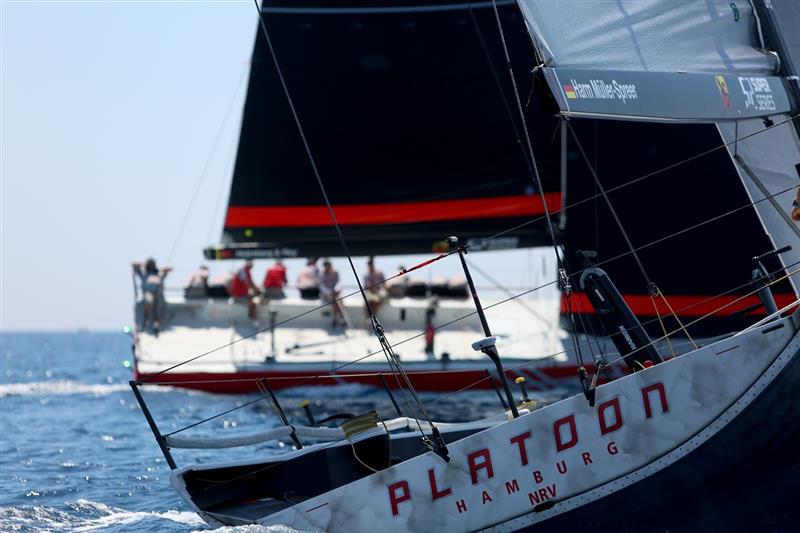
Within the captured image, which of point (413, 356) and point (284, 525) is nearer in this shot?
point (284, 525)

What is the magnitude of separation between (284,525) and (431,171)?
10.6 m

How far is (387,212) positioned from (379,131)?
1157mm

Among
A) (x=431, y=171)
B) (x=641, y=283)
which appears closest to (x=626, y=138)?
(x=641, y=283)

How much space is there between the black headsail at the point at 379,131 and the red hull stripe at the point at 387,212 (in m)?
0.01

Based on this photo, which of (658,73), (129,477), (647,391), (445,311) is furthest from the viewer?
(445,311)

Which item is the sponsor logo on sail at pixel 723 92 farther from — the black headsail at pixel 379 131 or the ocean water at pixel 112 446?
the black headsail at pixel 379 131

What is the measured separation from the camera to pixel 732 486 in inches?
235

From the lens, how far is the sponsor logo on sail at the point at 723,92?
21.5ft

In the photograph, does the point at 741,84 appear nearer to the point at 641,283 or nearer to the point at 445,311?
the point at 641,283

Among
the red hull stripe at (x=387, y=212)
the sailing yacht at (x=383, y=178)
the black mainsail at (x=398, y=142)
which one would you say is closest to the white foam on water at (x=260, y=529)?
the black mainsail at (x=398, y=142)

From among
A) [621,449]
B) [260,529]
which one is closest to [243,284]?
[260,529]

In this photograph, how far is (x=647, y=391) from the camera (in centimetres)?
597

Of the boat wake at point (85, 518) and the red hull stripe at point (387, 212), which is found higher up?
the red hull stripe at point (387, 212)

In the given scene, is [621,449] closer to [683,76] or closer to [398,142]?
[683,76]
